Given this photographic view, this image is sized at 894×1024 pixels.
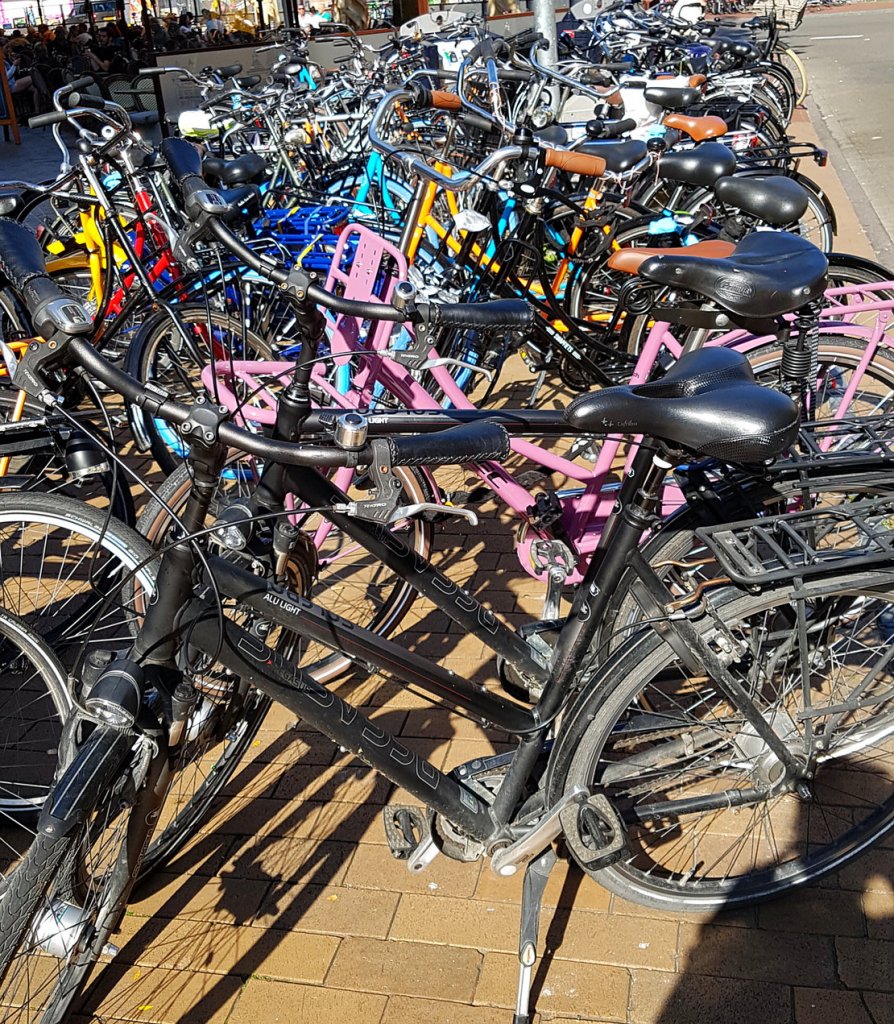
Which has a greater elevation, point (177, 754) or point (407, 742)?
point (177, 754)

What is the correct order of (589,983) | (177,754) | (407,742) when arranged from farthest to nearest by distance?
(407,742) < (589,983) < (177,754)

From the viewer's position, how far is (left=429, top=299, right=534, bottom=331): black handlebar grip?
2.19 meters

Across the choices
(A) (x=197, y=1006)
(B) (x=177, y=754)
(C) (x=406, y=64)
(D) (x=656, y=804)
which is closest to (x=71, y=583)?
(A) (x=197, y=1006)

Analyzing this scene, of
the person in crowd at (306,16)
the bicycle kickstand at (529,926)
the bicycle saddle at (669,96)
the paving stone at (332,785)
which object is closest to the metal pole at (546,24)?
the bicycle saddle at (669,96)

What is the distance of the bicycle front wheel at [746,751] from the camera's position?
219 cm

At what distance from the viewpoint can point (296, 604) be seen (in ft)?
A: 6.57

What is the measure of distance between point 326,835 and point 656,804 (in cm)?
94

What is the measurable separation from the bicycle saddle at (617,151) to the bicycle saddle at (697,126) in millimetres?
720

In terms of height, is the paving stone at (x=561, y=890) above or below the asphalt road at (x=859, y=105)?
above

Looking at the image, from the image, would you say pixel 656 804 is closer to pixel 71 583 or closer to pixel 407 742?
pixel 407 742

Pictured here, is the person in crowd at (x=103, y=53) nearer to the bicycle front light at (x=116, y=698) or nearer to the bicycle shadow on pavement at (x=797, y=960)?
the bicycle front light at (x=116, y=698)

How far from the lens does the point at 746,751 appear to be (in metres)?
2.39

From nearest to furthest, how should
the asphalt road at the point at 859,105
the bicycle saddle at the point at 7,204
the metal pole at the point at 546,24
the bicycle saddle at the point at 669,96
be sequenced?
the bicycle saddle at the point at 7,204, the bicycle saddle at the point at 669,96, the asphalt road at the point at 859,105, the metal pole at the point at 546,24

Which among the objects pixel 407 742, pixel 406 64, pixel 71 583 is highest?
pixel 406 64
